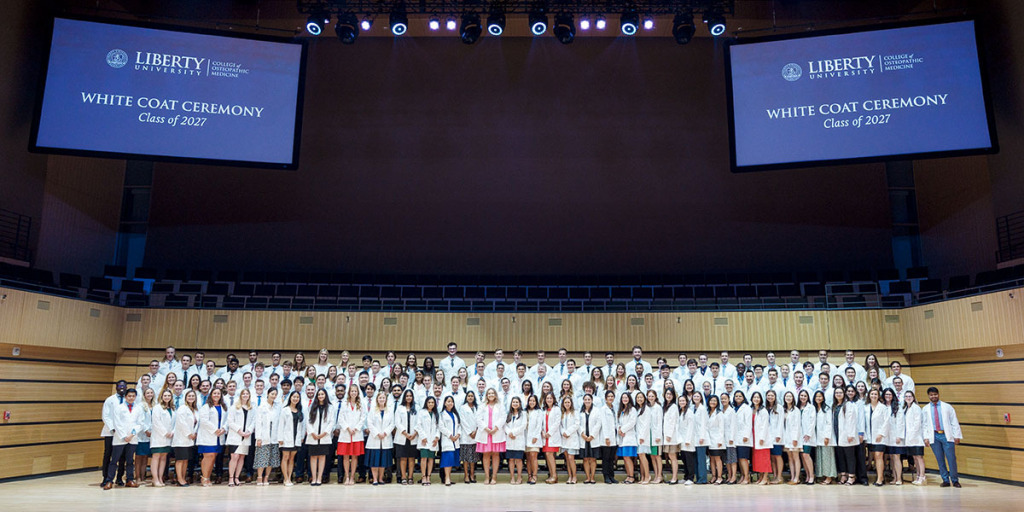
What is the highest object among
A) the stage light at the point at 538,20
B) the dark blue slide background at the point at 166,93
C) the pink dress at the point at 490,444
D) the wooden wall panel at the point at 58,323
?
the stage light at the point at 538,20

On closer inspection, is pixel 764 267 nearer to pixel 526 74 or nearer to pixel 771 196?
pixel 771 196

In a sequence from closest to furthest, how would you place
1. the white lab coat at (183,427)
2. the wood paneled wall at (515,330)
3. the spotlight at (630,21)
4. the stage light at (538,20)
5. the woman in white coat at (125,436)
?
the woman in white coat at (125,436), the white lab coat at (183,427), the stage light at (538,20), the spotlight at (630,21), the wood paneled wall at (515,330)

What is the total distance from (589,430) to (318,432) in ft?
10.2

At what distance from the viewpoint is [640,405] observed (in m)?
7.79

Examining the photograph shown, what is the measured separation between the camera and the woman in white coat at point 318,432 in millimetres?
7488

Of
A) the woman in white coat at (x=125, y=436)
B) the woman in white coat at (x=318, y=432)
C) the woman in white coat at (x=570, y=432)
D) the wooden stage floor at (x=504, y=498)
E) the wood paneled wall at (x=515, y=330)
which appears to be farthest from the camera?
the wood paneled wall at (x=515, y=330)

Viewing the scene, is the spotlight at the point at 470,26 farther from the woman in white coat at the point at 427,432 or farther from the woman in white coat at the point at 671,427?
the woman in white coat at the point at 671,427

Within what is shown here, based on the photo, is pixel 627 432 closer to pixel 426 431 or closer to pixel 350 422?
pixel 426 431

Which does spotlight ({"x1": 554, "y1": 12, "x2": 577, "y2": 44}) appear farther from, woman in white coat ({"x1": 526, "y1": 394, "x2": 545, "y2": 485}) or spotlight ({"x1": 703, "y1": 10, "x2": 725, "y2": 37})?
woman in white coat ({"x1": 526, "y1": 394, "x2": 545, "y2": 485})

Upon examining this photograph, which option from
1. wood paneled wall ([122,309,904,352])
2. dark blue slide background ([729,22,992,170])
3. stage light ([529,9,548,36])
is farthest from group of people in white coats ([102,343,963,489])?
stage light ([529,9,548,36])

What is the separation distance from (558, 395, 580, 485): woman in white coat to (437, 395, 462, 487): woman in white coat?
121 cm

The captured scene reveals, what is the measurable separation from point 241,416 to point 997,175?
11505mm

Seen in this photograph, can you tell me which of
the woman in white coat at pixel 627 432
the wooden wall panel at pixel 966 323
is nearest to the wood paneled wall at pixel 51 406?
the woman in white coat at pixel 627 432

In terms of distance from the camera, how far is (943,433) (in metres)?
7.70
